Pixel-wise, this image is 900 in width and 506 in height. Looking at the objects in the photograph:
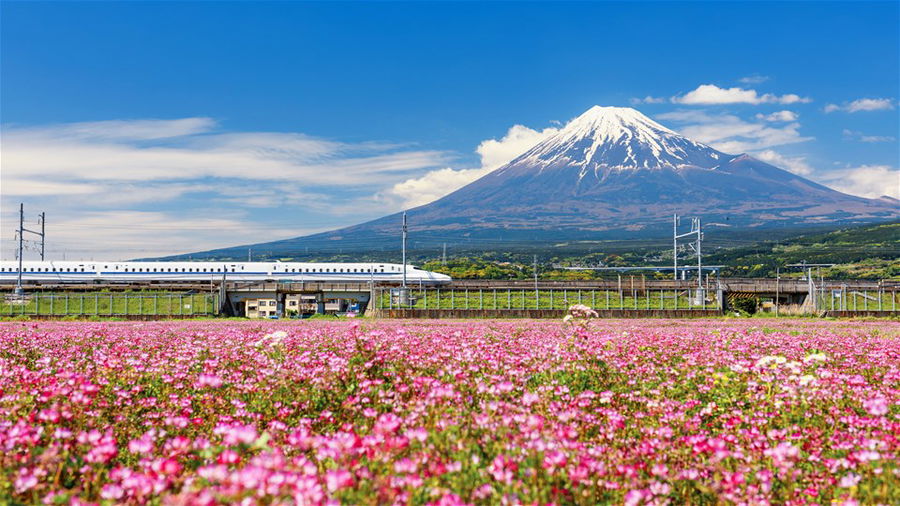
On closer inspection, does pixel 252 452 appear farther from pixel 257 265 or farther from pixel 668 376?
pixel 257 265

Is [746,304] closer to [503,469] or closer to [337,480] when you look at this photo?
[503,469]

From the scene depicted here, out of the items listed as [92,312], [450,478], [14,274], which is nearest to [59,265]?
[14,274]

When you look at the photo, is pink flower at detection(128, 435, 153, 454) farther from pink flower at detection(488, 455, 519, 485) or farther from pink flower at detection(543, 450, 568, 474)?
pink flower at detection(543, 450, 568, 474)

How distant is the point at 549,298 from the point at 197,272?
2002 inches

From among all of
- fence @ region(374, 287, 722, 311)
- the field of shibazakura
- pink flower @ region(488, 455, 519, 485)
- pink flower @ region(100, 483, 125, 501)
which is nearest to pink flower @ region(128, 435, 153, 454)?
the field of shibazakura

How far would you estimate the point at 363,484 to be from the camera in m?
4.24

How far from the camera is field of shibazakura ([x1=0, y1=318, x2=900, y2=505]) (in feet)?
14.5

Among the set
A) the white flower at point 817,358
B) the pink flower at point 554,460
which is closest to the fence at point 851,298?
the white flower at point 817,358

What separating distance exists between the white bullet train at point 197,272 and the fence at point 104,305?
30.7m

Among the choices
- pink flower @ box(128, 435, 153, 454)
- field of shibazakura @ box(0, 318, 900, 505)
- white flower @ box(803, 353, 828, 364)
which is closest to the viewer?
field of shibazakura @ box(0, 318, 900, 505)

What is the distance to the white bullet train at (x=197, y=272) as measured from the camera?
3378 inches

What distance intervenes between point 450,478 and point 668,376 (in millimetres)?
5759

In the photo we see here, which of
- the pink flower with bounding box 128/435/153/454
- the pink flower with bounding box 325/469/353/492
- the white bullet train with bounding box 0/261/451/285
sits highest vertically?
the white bullet train with bounding box 0/261/451/285

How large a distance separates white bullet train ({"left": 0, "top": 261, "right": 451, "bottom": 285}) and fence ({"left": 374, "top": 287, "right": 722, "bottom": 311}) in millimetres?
22786
